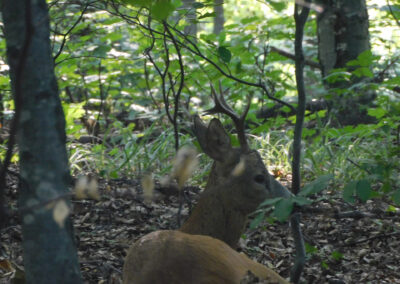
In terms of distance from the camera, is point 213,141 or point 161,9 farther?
point 213,141

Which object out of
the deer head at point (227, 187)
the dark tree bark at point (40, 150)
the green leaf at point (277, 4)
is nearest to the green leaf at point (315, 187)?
the green leaf at point (277, 4)

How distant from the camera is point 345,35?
23.0 ft

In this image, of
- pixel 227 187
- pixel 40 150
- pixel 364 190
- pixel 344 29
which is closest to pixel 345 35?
pixel 344 29

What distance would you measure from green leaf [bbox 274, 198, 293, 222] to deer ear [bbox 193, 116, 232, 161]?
4.91 feet

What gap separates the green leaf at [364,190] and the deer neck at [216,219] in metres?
1.18

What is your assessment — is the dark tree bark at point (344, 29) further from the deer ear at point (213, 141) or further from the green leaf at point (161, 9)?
the green leaf at point (161, 9)

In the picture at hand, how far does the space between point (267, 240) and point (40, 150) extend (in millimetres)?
2837

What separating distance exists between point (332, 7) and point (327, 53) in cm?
59

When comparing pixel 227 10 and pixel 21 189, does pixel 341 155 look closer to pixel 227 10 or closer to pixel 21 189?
pixel 21 189

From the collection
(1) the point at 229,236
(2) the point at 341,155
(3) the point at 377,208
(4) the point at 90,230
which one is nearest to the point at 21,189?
(1) the point at 229,236

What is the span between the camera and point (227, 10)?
2238 cm

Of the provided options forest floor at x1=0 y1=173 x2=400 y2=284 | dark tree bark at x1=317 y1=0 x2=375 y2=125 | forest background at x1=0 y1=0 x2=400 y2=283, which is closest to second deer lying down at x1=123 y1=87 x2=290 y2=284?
forest background at x1=0 y1=0 x2=400 y2=283

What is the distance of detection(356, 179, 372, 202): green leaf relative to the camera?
8.39ft

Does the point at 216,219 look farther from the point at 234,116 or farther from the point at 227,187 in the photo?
the point at 234,116
